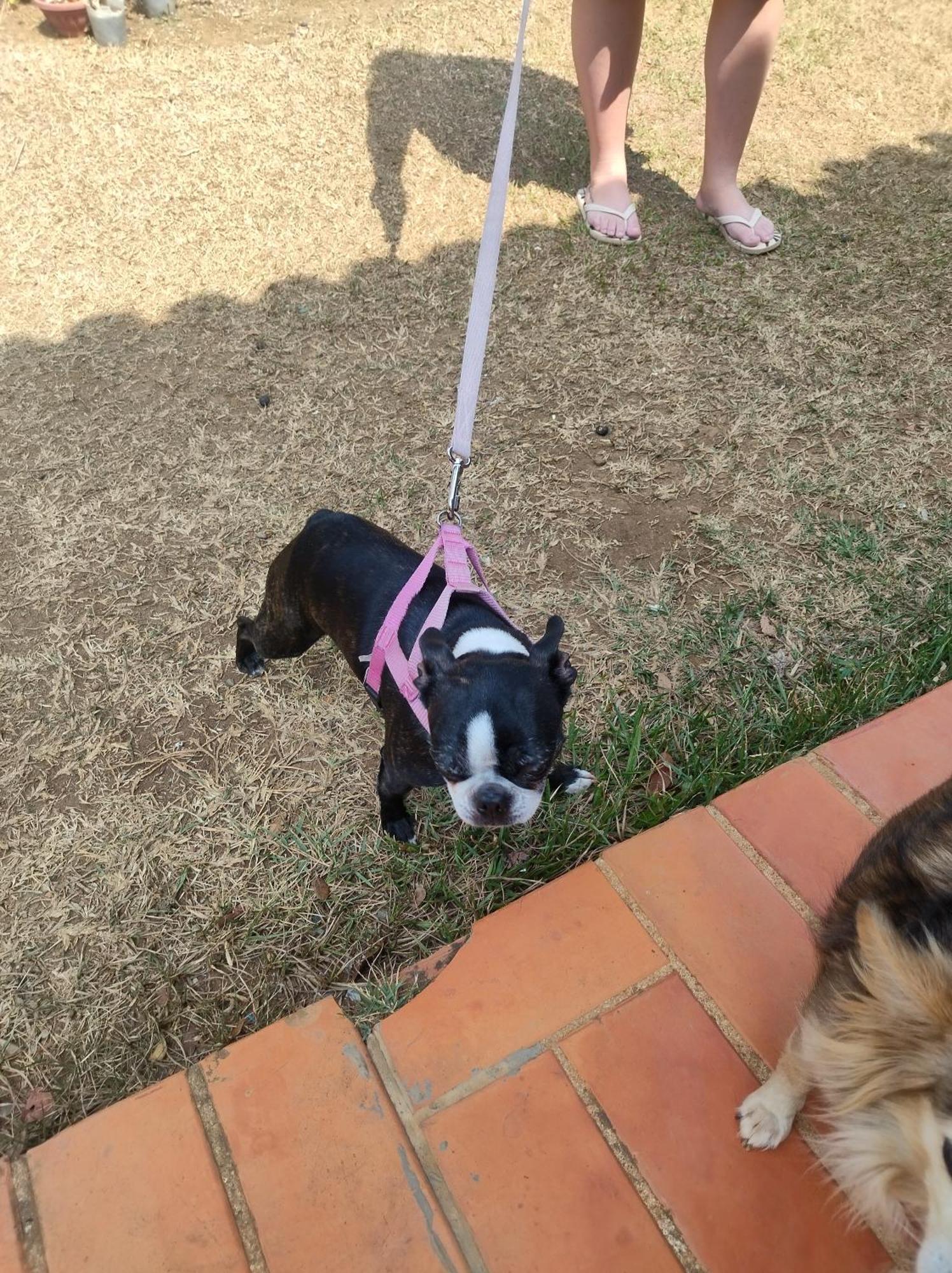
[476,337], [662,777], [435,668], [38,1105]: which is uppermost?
[476,337]

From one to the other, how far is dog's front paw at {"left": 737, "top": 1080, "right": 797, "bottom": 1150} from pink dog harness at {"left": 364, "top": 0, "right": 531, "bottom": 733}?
1.04 meters

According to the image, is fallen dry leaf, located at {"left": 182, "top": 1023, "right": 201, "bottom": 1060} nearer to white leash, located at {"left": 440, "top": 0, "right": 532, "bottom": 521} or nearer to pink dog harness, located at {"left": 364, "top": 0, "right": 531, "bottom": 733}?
pink dog harness, located at {"left": 364, "top": 0, "right": 531, "bottom": 733}

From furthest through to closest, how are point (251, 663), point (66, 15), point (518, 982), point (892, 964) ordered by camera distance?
1. point (66, 15)
2. point (251, 663)
3. point (518, 982)
4. point (892, 964)

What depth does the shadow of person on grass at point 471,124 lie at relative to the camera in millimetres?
4320

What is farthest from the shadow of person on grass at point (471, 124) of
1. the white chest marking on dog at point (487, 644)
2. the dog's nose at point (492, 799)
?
the dog's nose at point (492, 799)

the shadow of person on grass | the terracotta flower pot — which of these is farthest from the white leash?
the terracotta flower pot

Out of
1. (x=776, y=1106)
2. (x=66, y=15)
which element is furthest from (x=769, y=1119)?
(x=66, y=15)

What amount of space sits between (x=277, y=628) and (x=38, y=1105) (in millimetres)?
1364

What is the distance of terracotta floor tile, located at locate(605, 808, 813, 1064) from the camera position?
1.63 metres

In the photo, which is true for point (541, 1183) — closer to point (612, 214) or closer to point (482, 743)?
point (482, 743)

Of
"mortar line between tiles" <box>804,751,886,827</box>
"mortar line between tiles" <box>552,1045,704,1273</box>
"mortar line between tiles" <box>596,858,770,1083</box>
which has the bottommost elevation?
"mortar line between tiles" <box>552,1045,704,1273</box>

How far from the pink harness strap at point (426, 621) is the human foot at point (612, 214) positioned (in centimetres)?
256

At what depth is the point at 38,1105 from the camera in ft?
6.08

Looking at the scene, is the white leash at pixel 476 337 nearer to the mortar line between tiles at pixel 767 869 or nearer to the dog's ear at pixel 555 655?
the dog's ear at pixel 555 655
